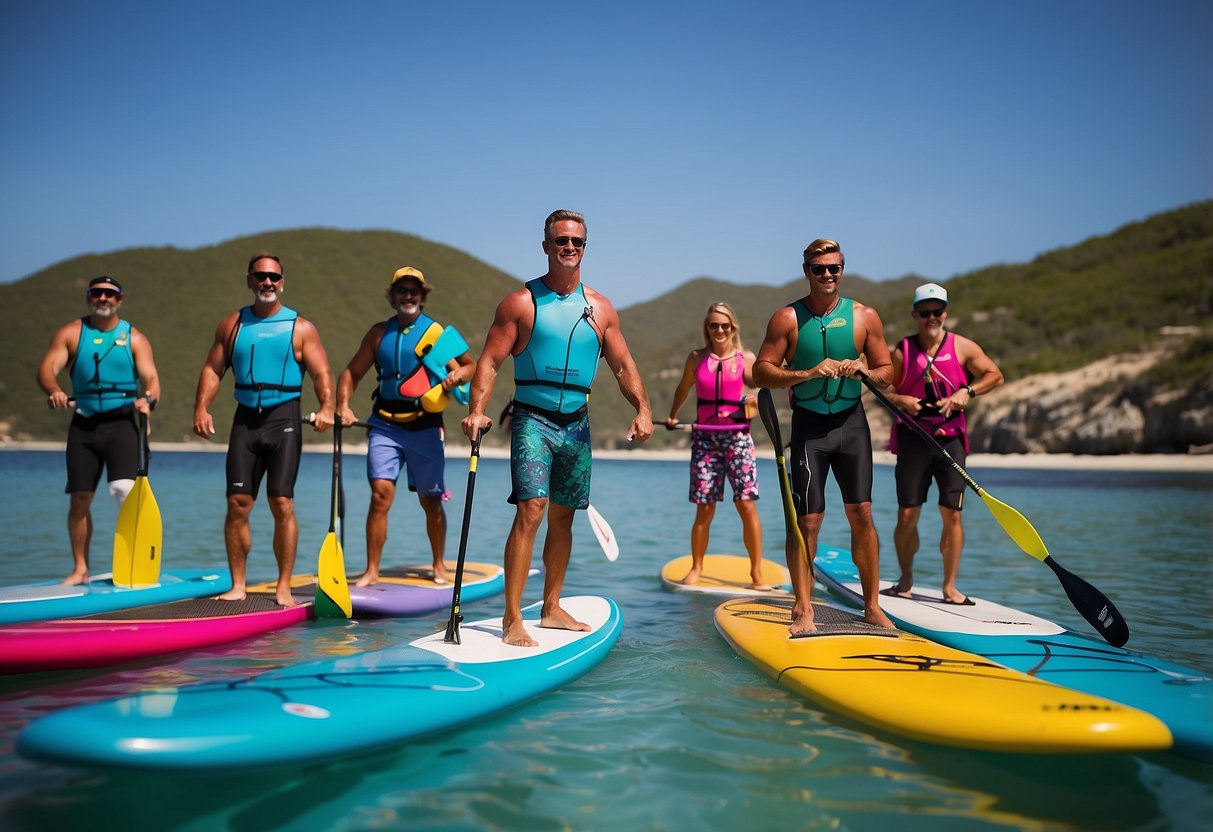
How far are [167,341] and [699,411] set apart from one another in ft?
257

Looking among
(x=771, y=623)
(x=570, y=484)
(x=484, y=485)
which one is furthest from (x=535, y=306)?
(x=484, y=485)

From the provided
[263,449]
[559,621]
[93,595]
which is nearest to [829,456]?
[559,621]

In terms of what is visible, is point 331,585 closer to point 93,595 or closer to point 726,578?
point 93,595

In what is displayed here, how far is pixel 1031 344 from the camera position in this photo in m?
48.3

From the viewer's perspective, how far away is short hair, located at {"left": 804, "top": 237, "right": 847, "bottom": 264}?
5395 mm

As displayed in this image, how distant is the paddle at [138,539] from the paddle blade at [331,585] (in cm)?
155

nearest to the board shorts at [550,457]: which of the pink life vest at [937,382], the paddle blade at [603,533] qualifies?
the paddle blade at [603,533]

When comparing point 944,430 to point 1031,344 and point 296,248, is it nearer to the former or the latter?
point 1031,344

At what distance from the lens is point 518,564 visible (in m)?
4.93

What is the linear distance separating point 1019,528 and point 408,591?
170 inches

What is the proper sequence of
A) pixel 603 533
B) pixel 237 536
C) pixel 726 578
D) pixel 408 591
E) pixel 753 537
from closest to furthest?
1. pixel 603 533
2. pixel 237 536
3. pixel 408 591
4. pixel 753 537
5. pixel 726 578

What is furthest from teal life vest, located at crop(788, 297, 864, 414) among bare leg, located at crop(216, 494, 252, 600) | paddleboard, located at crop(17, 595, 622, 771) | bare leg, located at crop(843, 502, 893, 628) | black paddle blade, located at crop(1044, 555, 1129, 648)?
bare leg, located at crop(216, 494, 252, 600)

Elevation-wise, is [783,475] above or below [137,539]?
above

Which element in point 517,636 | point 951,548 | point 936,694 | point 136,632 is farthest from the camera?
point 951,548
